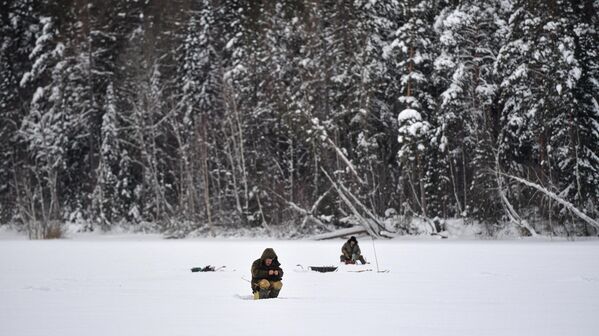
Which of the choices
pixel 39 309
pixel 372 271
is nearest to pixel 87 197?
pixel 372 271

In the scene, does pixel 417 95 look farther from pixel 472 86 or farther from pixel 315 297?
pixel 315 297

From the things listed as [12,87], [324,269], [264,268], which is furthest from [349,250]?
[12,87]

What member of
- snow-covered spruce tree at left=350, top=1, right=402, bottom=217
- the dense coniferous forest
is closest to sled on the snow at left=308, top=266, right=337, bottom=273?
the dense coniferous forest

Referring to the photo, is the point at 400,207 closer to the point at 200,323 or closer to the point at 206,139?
the point at 206,139

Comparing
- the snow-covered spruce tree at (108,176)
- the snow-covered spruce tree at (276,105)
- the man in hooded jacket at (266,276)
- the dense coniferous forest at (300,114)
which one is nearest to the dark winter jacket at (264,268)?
the man in hooded jacket at (266,276)

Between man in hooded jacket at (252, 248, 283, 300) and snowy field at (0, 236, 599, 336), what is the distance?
291 millimetres

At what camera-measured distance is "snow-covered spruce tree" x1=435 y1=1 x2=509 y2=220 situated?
29.1m

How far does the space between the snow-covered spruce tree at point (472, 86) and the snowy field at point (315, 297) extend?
846cm

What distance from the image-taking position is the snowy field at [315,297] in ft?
28.8

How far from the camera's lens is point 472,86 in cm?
3030

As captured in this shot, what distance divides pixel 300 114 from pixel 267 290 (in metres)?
21.0

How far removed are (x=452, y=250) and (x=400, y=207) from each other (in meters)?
10.7

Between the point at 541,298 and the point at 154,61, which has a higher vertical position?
the point at 154,61

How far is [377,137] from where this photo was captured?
33.7 metres
